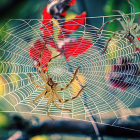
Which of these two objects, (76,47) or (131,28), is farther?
(76,47)

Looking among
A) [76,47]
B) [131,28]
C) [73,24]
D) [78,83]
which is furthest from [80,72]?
[131,28]

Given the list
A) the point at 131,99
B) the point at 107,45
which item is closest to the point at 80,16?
the point at 107,45

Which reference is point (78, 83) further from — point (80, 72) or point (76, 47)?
point (76, 47)

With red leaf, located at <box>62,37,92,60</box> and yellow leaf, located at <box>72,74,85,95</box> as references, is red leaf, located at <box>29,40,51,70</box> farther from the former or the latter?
yellow leaf, located at <box>72,74,85,95</box>

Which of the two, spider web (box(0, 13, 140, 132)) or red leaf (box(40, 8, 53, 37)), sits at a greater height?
red leaf (box(40, 8, 53, 37))

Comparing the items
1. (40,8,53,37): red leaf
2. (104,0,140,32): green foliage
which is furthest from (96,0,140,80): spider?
(40,8,53,37): red leaf

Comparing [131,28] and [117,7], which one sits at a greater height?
[117,7]

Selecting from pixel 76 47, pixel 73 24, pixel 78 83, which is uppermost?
pixel 73 24

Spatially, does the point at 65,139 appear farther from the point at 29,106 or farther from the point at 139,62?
the point at 139,62
